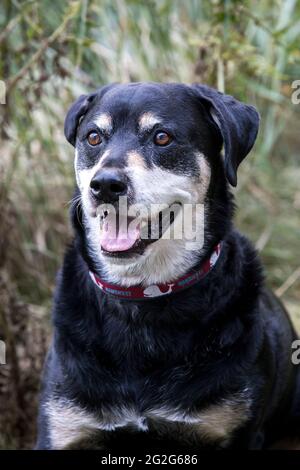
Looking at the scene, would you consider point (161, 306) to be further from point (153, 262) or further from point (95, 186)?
point (95, 186)

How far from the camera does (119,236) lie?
297 cm

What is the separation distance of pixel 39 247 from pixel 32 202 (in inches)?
13.8

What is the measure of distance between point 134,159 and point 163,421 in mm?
1067

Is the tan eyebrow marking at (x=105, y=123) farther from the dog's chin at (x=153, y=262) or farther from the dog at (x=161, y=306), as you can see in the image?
the dog's chin at (x=153, y=262)

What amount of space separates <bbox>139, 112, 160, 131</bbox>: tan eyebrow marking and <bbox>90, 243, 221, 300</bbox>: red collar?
61 cm

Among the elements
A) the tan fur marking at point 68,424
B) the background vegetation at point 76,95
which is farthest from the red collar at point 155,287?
the background vegetation at point 76,95

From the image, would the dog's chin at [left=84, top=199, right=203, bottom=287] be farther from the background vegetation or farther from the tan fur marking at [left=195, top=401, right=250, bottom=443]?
the background vegetation

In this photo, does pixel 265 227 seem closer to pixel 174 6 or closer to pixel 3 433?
pixel 174 6

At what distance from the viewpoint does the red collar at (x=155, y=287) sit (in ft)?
10.2

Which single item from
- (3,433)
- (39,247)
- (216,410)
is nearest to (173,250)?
(216,410)

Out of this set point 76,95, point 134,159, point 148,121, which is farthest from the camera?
point 76,95

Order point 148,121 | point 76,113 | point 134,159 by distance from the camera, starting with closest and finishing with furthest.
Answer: point 134,159
point 148,121
point 76,113

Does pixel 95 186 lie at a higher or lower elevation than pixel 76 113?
lower

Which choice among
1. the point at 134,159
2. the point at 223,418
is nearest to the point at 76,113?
the point at 134,159
